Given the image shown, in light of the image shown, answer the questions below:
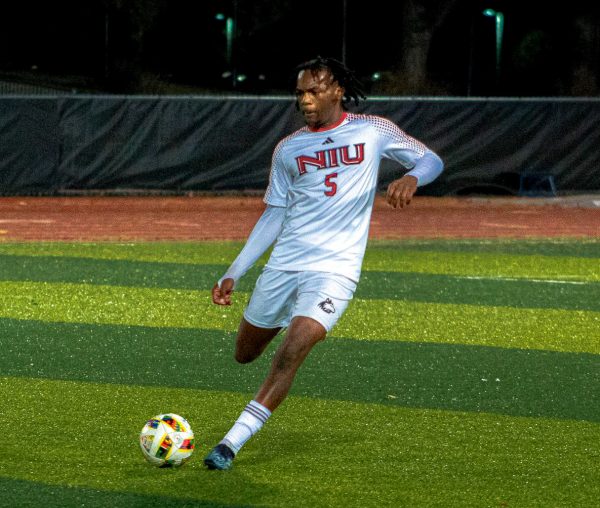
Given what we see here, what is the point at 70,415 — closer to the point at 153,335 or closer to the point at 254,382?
the point at 254,382

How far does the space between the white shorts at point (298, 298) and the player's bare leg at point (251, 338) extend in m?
0.05

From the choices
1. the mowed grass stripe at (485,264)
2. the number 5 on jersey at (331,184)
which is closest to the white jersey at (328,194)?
the number 5 on jersey at (331,184)

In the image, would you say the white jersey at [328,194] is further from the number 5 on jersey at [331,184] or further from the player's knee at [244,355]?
the player's knee at [244,355]

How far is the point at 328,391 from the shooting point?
30.2 ft

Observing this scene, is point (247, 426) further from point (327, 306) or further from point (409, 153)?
point (409, 153)

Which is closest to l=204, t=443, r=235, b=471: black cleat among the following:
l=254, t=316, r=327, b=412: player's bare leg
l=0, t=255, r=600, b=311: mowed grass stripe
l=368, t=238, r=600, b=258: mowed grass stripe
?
l=254, t=316, r=327, b=412: player's bare leg

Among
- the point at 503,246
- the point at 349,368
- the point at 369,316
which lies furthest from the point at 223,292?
the point at 503,246

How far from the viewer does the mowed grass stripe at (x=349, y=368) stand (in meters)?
9.05

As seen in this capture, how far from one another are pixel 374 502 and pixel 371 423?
1.77 meters

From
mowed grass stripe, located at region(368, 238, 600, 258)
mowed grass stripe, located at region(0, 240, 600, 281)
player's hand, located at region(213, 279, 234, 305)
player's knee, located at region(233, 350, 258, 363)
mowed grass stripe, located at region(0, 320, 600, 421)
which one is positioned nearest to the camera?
player's hand, located at region(213, 279, 234, 305)

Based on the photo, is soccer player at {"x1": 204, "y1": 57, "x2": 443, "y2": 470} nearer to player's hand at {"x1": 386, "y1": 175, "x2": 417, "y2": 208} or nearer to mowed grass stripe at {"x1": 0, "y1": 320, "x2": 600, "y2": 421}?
player's hand at {"x1": 386, "y1": 175, "x2": 417, "y2": 208}

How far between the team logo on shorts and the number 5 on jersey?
1.86 ft

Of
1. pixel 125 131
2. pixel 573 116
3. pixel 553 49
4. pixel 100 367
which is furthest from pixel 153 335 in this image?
pixel 553 49

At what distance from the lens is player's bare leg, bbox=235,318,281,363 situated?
7.37 m
